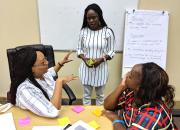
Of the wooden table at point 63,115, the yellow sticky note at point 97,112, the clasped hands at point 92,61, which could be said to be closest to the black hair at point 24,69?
the wooden table at point 63,115

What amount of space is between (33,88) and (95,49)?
1173 millimetres

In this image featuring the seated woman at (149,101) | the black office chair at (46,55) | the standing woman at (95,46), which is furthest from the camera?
the standing woman at (95,46)

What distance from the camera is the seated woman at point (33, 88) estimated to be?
6.25 ft

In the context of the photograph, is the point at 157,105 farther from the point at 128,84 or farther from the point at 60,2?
the point at 60,2

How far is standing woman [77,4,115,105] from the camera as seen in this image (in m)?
2.89

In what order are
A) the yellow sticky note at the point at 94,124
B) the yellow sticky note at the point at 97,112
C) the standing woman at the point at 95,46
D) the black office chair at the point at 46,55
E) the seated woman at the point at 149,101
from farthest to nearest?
the standing woman at the point at 95,46 < the black office chair at the point at 46,55 < the yellow sticky note at the point at 97,112 < the yellow sticky note at the point at 94,124 < the seated woman at the point at 149,101

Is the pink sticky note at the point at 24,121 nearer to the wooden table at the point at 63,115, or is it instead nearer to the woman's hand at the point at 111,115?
the wooden table at the point at 63,115

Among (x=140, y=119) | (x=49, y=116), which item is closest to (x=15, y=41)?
(x=49, y=116)

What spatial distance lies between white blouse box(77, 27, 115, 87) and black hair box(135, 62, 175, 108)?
1297mm

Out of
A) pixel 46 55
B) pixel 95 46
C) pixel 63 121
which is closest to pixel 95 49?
pixel 95 46

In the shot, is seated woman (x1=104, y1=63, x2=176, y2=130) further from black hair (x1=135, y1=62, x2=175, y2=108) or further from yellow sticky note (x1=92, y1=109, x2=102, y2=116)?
yellow sticky note (x1=92, y1=109, x2=102, y2=116)

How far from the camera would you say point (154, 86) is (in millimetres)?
1654

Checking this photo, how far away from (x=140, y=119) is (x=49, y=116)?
0.66 meters

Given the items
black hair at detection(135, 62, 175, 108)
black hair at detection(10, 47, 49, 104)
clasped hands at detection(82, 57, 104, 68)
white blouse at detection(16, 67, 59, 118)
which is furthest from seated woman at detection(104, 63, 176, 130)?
clasped hands at detection(82, 57, 104, 68)
